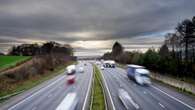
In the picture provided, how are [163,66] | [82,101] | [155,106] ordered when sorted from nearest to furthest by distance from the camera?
[155,106]
[82,101]
[163,66]

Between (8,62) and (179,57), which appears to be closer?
(179,57)

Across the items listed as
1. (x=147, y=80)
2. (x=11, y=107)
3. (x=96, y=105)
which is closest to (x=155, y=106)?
(x=96, y=105)

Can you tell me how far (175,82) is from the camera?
1747 inches

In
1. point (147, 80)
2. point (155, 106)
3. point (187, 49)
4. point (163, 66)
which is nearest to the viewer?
point (155, 106)

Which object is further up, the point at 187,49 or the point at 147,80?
the point at 187,49

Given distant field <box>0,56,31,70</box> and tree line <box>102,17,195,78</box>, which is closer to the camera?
tree line <box>102,17,195,78</box>

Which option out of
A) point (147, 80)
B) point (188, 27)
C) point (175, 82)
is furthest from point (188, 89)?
point (188, 27)

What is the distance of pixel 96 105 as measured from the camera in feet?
97.6

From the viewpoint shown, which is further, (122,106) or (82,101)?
(82,101)

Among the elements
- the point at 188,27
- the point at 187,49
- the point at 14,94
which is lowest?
the point at 14,94

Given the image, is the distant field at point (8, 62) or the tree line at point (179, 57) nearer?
the tree line at point (179, 57)

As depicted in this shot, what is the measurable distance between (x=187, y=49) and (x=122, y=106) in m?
53.0

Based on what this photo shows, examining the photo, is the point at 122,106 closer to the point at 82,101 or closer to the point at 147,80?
the point at 82,101

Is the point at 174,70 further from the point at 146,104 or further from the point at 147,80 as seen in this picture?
the point at 146,104
